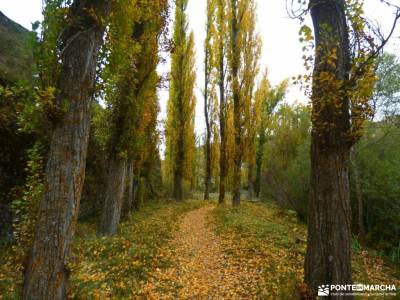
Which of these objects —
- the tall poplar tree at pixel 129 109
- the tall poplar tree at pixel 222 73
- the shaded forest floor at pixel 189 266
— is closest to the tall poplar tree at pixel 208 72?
the tall poplar tree at pixel 222 73

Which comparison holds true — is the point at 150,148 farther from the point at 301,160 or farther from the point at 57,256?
the point at 57,256

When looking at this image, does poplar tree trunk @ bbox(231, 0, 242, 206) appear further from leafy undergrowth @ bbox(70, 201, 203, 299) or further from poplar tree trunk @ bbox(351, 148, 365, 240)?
leafy undergrowth @ bbox(70, 201, 203, 299)

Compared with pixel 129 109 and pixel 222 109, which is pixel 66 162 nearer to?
pixel 129 109

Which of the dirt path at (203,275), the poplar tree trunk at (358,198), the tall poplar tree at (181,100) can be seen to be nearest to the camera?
the dirt path at (203,275)

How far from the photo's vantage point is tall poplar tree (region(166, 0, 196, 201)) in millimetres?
18156

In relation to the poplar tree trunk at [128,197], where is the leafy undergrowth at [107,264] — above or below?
below

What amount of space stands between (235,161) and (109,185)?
868 cm

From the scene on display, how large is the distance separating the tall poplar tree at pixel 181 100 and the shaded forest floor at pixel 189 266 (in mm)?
10510

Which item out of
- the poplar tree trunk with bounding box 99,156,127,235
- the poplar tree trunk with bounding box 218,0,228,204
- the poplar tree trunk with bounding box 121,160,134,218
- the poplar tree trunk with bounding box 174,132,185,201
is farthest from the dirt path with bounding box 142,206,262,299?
the poplar tree trunk with bounding box 174,132,185,201

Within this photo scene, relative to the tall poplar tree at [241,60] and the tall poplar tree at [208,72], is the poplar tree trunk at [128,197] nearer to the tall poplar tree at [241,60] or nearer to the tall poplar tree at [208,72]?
the tall poplar tree at [241,60]

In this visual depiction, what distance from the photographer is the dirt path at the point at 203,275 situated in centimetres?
429

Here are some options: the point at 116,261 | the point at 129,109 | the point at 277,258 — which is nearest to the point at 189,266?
the point at 116,261

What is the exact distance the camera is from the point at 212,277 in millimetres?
4992

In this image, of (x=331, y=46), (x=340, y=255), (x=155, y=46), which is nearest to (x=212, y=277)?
(x=340, y=255)
